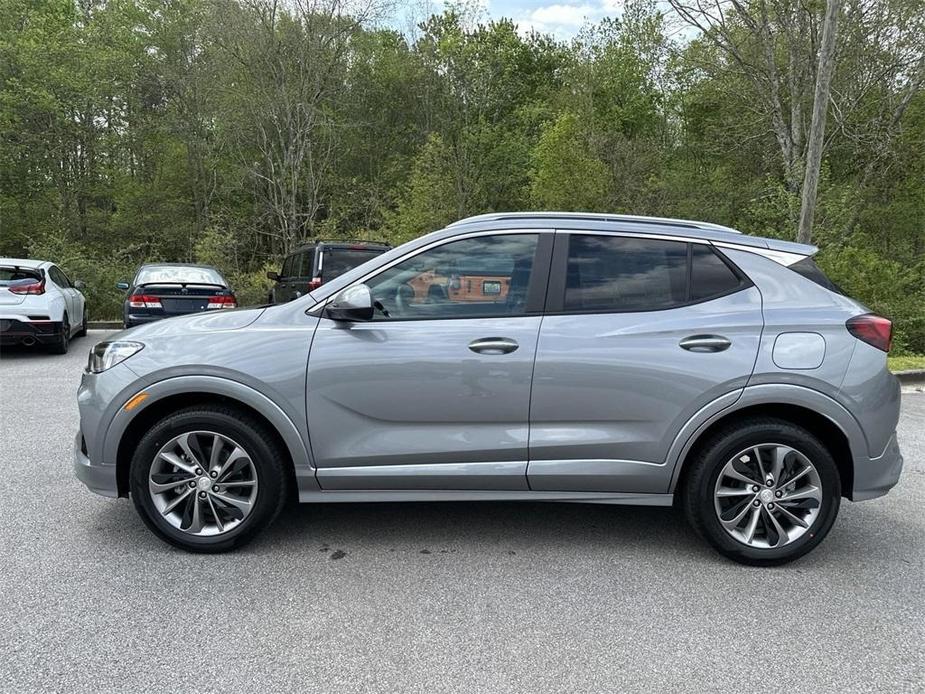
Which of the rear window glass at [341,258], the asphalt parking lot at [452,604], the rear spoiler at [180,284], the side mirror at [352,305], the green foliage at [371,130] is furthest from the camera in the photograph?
the green foliage at [371,130]

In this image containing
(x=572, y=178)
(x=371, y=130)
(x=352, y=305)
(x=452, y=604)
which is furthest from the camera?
(x=371, y=130)

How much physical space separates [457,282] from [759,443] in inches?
69.5

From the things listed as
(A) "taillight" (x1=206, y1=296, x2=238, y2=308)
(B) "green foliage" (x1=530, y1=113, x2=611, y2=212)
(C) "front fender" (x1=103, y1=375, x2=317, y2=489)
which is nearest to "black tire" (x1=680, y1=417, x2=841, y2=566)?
(C) "front fender" (x1=103, y1=375, x2=317, y2=489)

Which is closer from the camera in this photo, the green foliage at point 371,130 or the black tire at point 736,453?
the black tire at point 736,453

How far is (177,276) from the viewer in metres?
11.3

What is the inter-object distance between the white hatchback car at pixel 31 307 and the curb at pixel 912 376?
12520 mm

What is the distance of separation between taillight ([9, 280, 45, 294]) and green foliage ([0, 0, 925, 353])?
24.0 ft

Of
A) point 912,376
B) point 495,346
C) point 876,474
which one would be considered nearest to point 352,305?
point 495,346

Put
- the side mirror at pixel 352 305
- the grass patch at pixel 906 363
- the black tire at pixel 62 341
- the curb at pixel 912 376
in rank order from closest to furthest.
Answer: the side mirror at pixel 352 305 < the curb at pixel 912 376 < the grass patch at pixel 906 363 < the black tire at pixel 62 341

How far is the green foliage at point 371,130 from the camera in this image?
778 inches

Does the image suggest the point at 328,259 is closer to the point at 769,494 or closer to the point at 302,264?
the point at 302,264

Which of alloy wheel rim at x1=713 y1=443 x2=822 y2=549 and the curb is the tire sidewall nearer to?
alloy wheel rim at x1=713 y1=443 x2=822 y2=549

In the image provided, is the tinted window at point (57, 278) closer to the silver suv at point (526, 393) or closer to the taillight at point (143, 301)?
the taillight at point (143, 301)

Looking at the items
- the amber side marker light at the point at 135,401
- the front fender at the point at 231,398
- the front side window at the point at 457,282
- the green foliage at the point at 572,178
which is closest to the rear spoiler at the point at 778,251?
the front side window at the point at 457,282
